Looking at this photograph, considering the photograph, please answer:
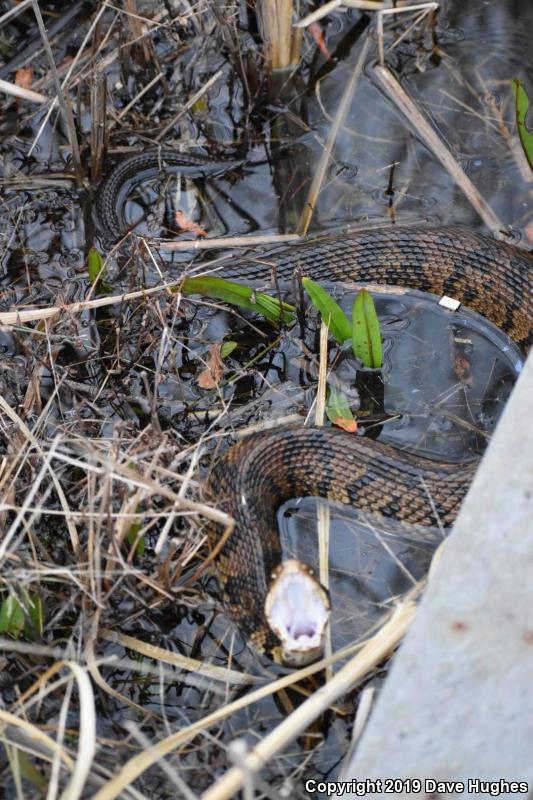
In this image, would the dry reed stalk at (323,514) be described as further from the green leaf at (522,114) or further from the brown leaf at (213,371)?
the green leaf at (522,114)

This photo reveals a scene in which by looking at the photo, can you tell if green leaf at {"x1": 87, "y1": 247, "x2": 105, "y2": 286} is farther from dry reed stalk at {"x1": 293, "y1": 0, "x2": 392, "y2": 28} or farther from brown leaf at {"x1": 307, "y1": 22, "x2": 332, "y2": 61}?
brown leaf at {"x1": 307, "y1": 22, "x2": 332, "y2": 61}

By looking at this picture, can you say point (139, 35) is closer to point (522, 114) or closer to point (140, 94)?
point (140, 94)

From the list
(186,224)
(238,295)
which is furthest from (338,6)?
(238,295)

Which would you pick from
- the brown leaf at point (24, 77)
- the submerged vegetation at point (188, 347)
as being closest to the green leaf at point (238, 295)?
the submerged vegetation at point (188, 347)

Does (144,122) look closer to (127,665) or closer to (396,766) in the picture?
(127,665)

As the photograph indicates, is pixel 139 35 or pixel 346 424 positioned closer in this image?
pixel 346 424

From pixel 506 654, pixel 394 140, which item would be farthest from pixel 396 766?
Answer: pixel 394 140
